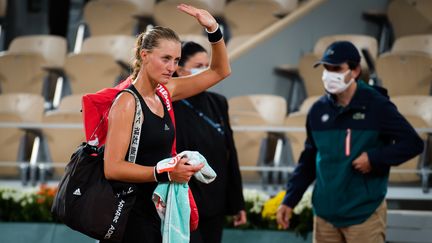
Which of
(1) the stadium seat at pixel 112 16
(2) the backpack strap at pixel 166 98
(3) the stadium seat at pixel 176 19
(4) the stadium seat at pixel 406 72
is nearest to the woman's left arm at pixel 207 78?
(2) the backpack strap at pixel 166 98

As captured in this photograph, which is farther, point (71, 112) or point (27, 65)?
point (27, 65)

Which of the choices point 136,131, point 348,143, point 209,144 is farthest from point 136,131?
point 348,143

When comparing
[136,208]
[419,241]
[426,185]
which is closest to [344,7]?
[426,185]

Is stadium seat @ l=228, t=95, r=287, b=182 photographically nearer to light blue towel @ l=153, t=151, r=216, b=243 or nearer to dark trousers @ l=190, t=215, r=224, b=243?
dark trousers @ l=190, t=215, r=224, b=243

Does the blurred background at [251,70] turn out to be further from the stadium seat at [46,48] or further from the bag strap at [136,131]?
the bag strap at [136,131]

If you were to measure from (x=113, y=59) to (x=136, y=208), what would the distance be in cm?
535

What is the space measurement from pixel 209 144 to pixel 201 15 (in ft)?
3.44

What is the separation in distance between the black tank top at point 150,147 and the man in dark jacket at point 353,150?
4.23 feet

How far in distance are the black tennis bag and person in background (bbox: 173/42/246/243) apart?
1.07 m

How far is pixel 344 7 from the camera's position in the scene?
8.72 m

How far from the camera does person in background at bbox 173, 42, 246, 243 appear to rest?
14.1 ft

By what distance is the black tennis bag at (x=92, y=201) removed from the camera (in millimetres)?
3160

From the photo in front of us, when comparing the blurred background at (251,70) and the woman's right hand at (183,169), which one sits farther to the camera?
the blurred background at (251,70)

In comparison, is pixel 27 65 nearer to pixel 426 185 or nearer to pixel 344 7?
pixel 344 7
